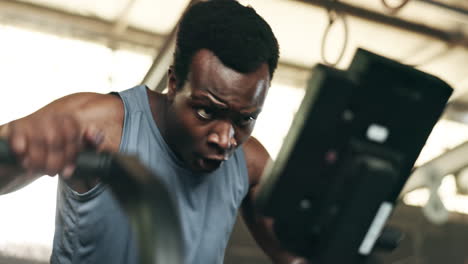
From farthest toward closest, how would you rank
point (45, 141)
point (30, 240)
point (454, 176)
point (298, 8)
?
point (454, 176) < point (30, 240) < point (298, 8) < point (45, 141)

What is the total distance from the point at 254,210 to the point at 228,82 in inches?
13.1

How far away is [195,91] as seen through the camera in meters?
1.01

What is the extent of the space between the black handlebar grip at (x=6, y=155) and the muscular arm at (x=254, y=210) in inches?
26.8

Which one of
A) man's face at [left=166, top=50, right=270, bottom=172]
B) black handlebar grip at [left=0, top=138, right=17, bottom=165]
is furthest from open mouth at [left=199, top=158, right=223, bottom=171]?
black handlebar grip at [left=0, top=138, right=17, bottom=165]

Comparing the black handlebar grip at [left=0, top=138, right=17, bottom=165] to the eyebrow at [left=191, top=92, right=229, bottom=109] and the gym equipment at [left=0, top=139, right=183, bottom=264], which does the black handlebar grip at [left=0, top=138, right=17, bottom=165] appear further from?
the eyebrow at [left=191, top=92, right=229, bottom=109]

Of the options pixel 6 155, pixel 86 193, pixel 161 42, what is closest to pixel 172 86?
pixel 86 193

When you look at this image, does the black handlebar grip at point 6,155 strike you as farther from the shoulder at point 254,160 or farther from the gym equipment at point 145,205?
the shoulder at point 254,160

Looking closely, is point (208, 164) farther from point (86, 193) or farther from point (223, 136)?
point (86, 193)

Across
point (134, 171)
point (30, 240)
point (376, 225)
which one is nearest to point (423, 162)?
point (30, 240)

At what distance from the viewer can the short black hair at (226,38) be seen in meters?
1.02

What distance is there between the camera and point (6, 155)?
0.38m

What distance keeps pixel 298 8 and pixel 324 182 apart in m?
2.20

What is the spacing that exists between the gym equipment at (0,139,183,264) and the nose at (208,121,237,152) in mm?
572

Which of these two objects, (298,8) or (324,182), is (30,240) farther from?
(324,182)
